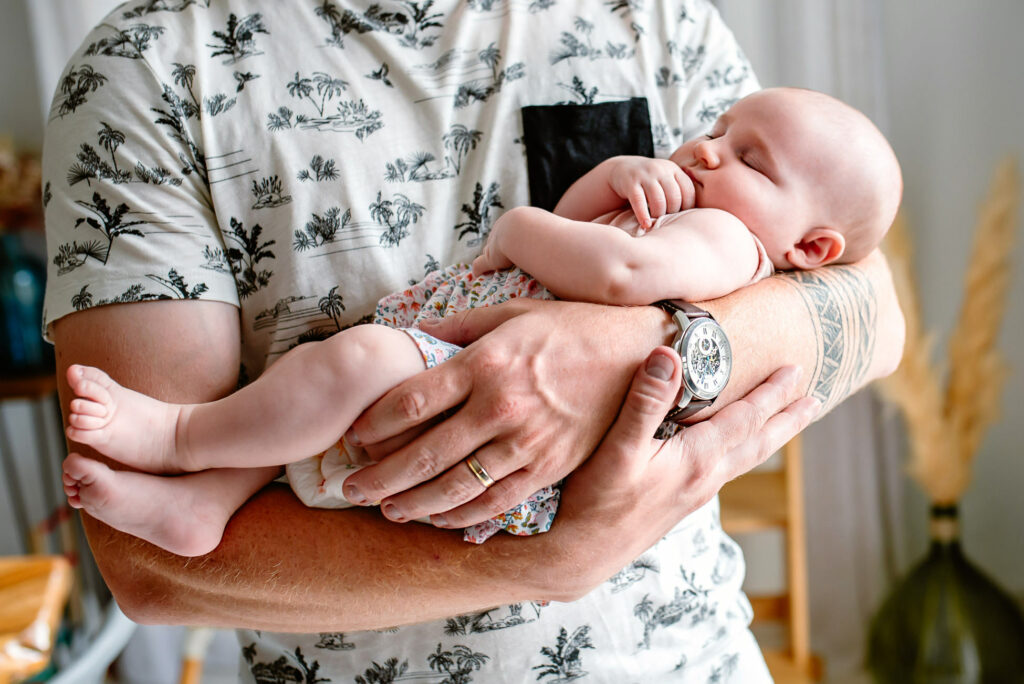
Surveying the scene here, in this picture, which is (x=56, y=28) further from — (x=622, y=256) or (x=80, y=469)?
(x=622, y=256)

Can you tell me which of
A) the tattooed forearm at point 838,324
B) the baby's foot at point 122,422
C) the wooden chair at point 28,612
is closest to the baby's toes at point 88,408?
the baby's foot at point 122,422

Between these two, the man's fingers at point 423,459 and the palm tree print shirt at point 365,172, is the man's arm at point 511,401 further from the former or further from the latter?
the palm tree print shirt at point 365,172

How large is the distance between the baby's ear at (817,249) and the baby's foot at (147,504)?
0.86m

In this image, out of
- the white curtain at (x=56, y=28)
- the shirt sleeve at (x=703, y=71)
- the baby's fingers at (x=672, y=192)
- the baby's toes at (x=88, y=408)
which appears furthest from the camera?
the white curtain at (x=56, y=28)

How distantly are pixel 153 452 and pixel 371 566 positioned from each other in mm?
289

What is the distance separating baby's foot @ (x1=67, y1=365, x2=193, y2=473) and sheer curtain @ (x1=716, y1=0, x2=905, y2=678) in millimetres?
2443

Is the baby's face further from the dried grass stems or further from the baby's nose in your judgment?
the dried grass stems

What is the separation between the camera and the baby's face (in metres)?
1.15

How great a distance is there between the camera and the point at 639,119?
48.6 inches

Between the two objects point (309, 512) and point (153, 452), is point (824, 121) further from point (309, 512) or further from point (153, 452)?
point (153, 452)

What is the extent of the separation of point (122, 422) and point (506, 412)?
0.43 metres

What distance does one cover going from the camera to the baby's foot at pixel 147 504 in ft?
3.06

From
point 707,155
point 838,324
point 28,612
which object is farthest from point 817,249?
point 28,612

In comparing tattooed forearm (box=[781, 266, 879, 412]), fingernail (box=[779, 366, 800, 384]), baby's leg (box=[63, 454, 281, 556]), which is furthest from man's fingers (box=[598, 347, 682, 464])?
baby's leg (box=[63, 454, 281, 556])
